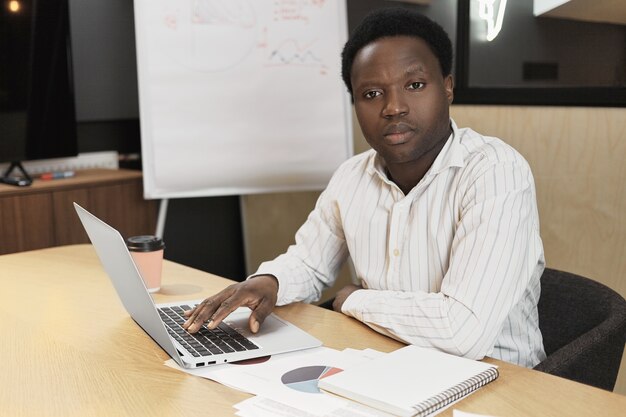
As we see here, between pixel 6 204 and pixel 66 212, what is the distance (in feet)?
0.83

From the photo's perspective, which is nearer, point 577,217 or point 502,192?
point 502,192

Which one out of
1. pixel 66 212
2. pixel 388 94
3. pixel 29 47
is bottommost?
pixel 66 212

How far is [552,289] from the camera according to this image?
1686 millimetres

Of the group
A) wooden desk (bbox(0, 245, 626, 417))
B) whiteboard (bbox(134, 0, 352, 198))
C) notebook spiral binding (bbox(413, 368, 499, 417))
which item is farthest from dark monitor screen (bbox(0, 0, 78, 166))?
notebook spiral binding (bbox(413, 368, 499, 417))

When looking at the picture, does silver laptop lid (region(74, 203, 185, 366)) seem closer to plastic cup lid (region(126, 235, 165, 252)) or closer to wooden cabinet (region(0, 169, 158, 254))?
plastic cup lid (region(126, 235, 165, 252))

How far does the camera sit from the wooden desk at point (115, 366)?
1.06 m

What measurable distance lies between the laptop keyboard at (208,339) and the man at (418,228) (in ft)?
0.08

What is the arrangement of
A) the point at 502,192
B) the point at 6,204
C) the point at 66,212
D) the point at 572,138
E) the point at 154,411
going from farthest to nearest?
the point at 66,212 < the point at 6,204 < the point at 572,138 < the point at 502,192 < the point at 154,411

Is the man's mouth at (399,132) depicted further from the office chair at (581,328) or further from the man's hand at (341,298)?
the office chair at (581,328)

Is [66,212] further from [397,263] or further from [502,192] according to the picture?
[502,192]

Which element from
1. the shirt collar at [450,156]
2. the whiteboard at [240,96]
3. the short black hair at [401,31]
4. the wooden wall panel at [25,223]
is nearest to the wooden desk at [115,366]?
the shirt collar at [450,156]

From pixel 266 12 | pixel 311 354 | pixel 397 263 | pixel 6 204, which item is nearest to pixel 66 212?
pixel 6 204

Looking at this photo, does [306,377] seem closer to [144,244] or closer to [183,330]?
[183,330]

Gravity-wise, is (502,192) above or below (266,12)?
below
